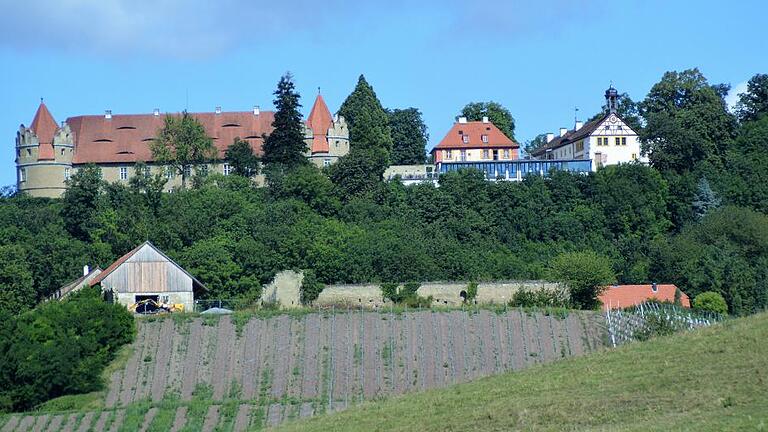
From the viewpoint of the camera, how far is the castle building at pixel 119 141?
74938 millimetres

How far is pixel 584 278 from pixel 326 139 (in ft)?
71.7

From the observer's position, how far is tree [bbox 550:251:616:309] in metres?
57.5

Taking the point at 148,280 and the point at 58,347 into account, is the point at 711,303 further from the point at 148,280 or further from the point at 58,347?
the point at 58,347

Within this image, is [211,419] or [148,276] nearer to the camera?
[211,419]

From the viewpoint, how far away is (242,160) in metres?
71.4

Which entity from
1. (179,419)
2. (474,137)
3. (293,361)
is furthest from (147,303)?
(474,137)

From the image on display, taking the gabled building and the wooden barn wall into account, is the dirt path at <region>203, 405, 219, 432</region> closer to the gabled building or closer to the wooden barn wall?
the wooden barn wall

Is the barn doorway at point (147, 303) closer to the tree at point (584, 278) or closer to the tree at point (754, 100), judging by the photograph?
the tree at point (584, 278)

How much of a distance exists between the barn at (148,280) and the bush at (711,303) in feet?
63.9

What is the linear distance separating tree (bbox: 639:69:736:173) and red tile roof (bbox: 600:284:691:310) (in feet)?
49.0


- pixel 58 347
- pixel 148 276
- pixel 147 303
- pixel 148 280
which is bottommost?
pixel 58 347

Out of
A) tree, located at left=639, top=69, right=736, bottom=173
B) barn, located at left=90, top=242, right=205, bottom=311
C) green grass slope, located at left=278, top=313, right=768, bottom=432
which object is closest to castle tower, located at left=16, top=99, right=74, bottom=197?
barn, located at left=90, top=242, right=205, bottom=311

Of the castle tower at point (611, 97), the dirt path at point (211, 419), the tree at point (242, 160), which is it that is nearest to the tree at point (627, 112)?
the castle tower at point (611, 97)

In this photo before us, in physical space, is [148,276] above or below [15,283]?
above
